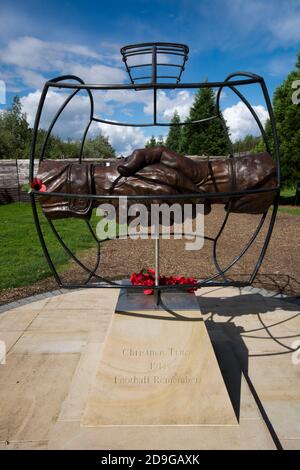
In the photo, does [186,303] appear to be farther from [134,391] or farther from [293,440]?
[293,440]

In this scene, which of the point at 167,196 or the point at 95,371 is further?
the point at 95,371

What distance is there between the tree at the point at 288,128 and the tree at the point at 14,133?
20.5 meters

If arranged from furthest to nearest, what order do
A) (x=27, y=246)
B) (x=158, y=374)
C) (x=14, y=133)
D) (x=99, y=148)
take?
(x=99, y=148), (x=14, y=133), (x=27, y=246), (x=158, y=374)

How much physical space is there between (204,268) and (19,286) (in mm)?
3679

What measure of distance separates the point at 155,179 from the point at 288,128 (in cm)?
1514

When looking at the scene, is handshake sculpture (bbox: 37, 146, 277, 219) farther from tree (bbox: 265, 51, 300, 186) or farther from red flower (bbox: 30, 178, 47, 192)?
tree (bbox: 265, 51, 300, 186)

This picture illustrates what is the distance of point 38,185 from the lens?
303 centimetres

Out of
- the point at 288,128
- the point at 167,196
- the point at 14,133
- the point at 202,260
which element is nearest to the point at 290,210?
the point at 288,128

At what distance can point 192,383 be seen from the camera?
313 cm

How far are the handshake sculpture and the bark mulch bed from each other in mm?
3360

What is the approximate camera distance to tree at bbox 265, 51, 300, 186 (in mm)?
16031

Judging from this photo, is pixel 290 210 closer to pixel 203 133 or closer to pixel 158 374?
pixel 203 133

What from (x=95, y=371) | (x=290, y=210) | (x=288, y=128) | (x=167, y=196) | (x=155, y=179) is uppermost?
(x=288, y=128)

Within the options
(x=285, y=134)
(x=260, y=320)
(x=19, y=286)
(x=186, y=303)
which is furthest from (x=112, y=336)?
(x=285, y=134)
